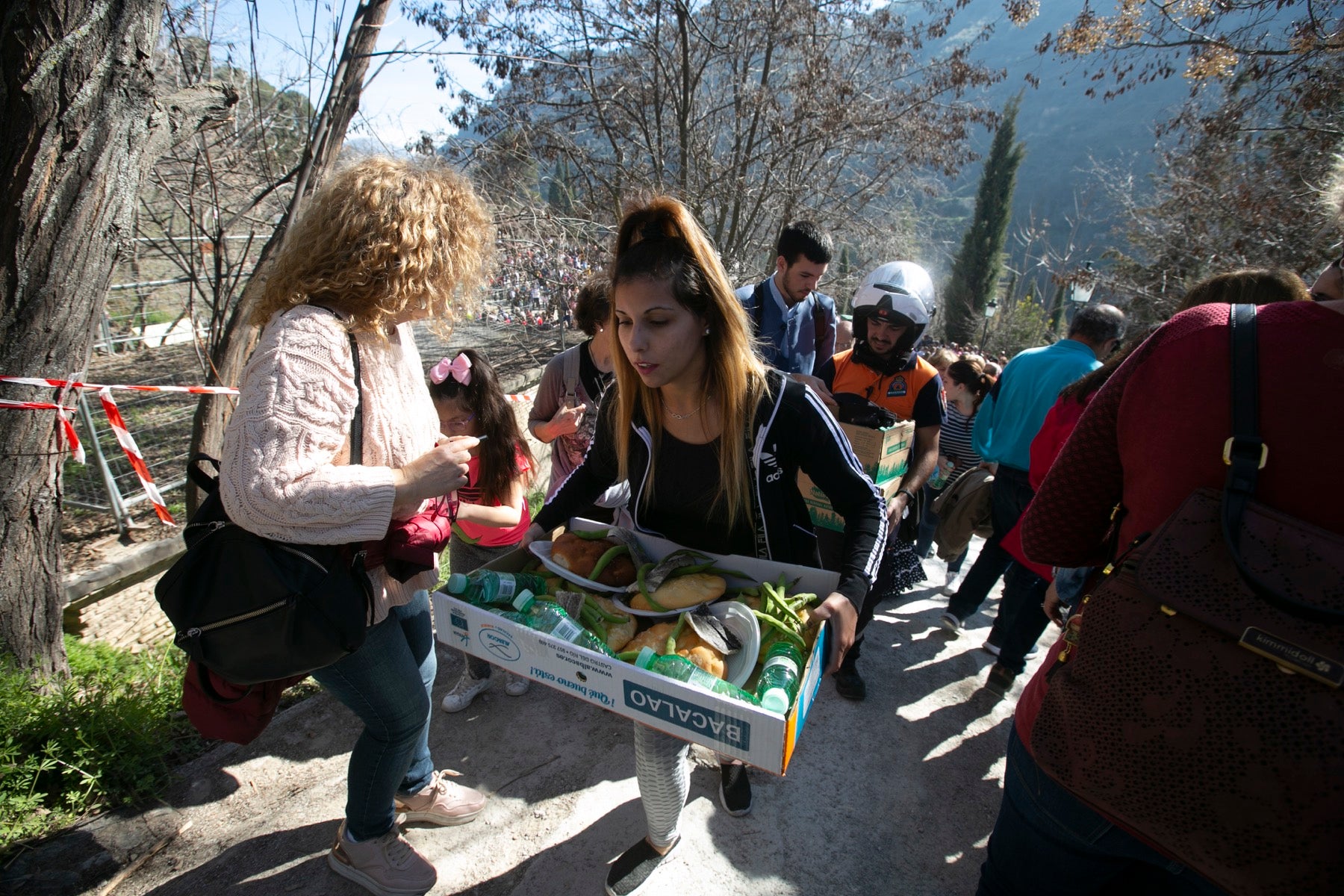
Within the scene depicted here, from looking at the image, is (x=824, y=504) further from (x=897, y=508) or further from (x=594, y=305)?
(x=594, y=305)

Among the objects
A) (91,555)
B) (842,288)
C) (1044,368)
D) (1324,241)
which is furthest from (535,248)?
(1324,241)

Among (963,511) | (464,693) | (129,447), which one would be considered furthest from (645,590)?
(129,447)

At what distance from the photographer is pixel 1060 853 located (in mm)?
1285

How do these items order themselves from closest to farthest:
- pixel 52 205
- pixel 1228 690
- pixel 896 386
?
pixel 1228 690 < pixel 52 205 < pixel 896 386

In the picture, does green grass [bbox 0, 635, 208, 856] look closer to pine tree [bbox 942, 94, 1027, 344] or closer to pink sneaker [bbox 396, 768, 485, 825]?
pink sneaker [bbox 396, 768, 485, 825]

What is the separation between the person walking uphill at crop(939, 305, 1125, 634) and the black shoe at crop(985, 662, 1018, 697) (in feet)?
1.81

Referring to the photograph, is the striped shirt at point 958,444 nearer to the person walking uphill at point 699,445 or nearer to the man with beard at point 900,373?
the man with beard at point 900,373

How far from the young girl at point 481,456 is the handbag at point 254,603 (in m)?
0.90

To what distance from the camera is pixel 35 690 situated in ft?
8.79

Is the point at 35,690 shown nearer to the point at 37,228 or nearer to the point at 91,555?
the point at 37,228

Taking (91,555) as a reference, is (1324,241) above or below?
above

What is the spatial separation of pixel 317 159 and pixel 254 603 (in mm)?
3228

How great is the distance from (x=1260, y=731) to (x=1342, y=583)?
0.24 meters

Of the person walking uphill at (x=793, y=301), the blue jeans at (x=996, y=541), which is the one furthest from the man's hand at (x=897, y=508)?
the person walking uphill at (x=793, y=301)
